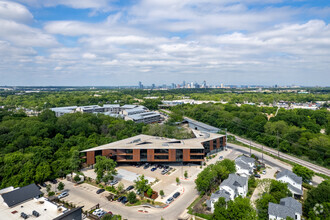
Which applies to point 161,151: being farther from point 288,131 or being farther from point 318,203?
point 288,131

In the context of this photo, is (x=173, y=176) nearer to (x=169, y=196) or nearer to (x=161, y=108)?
(x=169, y=196)

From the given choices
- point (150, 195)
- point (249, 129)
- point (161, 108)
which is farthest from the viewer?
point (161, 108)

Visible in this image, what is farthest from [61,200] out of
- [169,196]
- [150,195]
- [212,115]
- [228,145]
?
[212,115]

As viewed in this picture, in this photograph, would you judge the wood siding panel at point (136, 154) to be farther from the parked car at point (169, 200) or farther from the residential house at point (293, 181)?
the residential house at point (293, 181)

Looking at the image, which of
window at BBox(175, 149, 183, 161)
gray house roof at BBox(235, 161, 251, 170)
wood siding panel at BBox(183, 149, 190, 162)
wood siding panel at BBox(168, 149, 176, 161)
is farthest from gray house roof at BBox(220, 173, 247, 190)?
wood siding panel at BBox(168, 149, 176, 161)

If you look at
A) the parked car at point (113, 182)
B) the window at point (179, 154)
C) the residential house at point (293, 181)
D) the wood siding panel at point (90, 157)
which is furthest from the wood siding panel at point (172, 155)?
the residential house at point (293, 181)

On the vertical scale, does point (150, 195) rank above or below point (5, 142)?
below

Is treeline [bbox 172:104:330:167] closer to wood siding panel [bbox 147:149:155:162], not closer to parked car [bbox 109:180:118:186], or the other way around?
wood siding panel [bbox 147:149:155:162]
